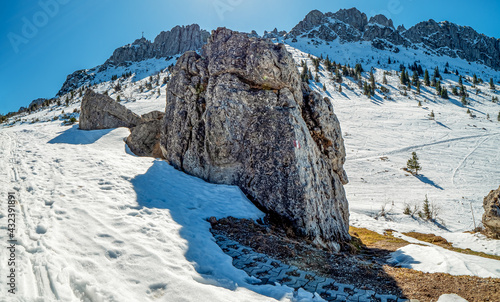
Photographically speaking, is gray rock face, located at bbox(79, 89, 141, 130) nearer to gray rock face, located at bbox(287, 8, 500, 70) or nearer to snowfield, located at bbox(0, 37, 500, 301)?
snowfield, located at bbox(0, 37, 500, 301)

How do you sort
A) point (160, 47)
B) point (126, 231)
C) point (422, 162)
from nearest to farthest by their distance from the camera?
point (126, 231)
point (422, 162)
point (160, 47)

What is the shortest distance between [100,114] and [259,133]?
24.7 meters

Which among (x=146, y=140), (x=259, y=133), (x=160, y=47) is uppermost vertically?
(x=160, y=47)

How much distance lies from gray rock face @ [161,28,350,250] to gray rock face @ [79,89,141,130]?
49.5ft

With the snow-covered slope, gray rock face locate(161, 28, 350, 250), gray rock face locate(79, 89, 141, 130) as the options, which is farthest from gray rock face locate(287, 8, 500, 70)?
gray rock face locate(161, 28, 350, 250)

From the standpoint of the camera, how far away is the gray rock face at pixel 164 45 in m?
166

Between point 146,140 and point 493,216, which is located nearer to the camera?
point 493,216

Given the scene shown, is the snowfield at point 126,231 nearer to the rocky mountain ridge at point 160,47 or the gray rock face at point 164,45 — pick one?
the rocky mountain ridge at point 160,47

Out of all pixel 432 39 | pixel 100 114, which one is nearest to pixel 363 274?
pixel 100 114

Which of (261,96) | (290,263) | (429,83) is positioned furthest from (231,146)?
(429,83)

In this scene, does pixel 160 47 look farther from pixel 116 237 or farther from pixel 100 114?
pixel 116 237

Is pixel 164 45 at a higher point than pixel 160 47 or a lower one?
higher

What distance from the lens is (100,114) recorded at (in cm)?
2888

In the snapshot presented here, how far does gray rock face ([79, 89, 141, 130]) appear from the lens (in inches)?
1132
